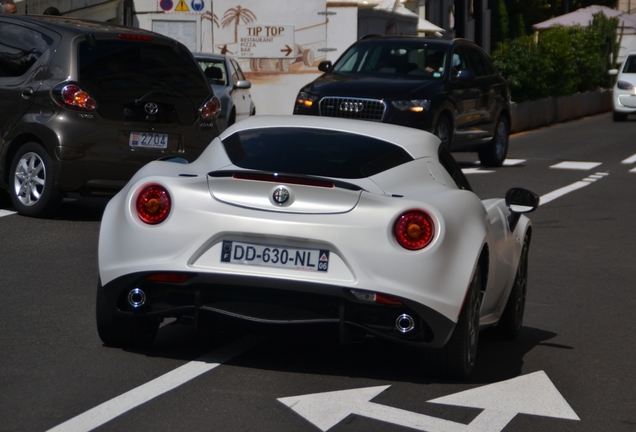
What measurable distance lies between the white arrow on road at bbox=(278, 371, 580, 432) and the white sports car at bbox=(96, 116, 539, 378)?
0.80 ft

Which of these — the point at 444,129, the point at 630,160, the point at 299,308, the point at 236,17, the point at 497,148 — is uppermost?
the point at 236,17

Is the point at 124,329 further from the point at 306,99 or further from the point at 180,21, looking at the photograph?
the point at 180,21

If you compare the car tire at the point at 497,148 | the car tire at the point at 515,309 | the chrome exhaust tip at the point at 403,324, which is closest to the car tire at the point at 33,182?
the car tire at the point at 515,309

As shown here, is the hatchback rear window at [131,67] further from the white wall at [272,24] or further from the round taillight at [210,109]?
the white wall at [272,24]

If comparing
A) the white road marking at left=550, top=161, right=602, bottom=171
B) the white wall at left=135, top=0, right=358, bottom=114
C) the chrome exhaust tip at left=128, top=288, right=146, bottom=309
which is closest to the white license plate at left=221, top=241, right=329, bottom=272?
the chrome exhaust tip at left=128, top=288, right=146, bottom=309

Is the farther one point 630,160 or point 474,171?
point 630,160

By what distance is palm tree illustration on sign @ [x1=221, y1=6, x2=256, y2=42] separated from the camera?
25.8 metres

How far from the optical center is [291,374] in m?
5.84

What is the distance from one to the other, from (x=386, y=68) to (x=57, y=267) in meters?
8.96

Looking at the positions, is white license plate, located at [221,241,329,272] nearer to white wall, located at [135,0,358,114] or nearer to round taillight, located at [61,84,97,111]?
round taillight, located at [61,84,97,111]

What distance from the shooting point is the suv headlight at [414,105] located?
15734mm

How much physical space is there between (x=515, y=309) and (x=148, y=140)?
5.02m

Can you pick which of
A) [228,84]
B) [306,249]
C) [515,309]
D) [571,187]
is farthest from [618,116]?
[306,249]

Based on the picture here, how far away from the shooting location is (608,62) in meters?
43.2
